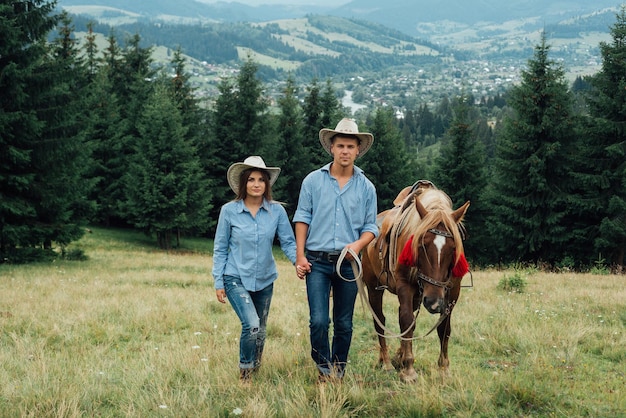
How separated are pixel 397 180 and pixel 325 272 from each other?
112 ft

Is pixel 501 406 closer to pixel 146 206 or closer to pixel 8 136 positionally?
pixel 8 136

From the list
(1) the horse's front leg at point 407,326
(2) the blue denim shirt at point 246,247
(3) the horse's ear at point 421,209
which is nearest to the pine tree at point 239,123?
(1) the horse's front leg at point 407,326

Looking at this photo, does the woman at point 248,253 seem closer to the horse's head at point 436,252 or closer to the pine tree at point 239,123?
the horse's head at point 436,252

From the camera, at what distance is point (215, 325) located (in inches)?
302

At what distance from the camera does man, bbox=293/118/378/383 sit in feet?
16.3

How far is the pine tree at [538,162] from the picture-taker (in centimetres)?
2731

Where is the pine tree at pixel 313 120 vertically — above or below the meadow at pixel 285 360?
above

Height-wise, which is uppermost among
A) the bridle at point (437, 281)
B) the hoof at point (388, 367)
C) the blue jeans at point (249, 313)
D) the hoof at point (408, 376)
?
the bridle at point (437, 281)

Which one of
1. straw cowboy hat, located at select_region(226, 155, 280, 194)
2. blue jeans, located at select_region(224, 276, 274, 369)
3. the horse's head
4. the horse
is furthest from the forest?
the horse's head

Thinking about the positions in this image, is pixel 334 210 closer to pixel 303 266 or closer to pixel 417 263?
pixel 303 266

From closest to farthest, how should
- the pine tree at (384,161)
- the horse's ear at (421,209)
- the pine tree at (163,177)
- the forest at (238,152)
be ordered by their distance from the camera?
the horse's ear at (421,209)
the forest at (238,152)
the pine tree at (163,177)
the pine tree at (384,161)

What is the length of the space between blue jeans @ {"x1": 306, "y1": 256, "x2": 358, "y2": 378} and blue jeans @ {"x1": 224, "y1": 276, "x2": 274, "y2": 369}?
0.45m

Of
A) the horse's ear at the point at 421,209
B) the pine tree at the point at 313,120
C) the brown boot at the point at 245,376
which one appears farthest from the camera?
the pine tree at the point at 313,120

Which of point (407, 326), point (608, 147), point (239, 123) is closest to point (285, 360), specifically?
point (407, 326)
